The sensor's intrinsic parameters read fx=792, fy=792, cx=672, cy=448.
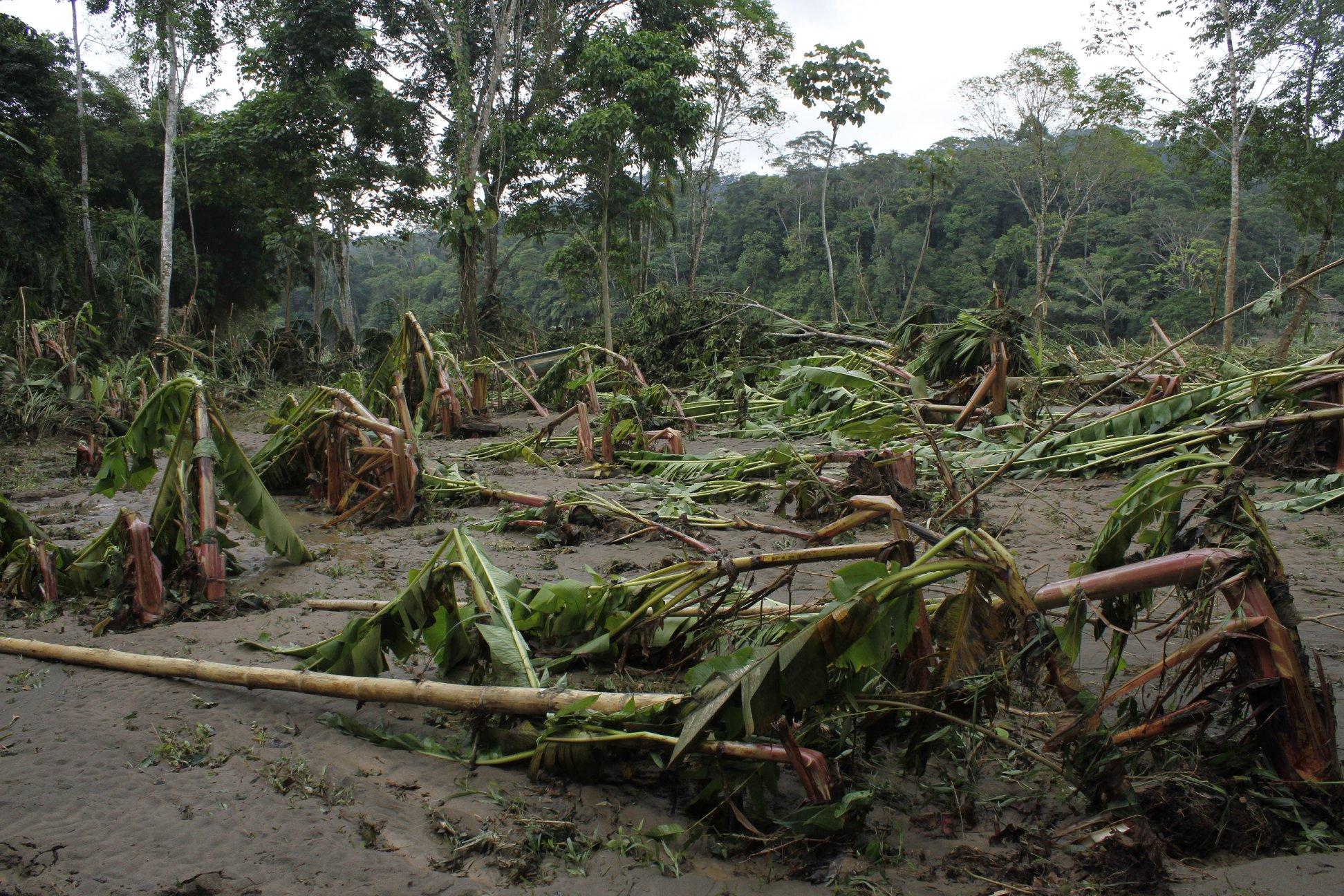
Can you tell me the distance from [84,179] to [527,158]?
1282 cm

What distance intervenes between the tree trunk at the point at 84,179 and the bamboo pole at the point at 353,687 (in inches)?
737

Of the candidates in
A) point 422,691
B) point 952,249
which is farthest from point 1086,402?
point 952,249

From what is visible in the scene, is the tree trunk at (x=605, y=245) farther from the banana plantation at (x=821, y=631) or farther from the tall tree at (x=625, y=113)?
the banana plantation at (x=821, y=631)

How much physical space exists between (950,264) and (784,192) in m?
9.07

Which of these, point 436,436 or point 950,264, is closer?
point 436,436

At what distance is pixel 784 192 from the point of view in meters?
39.1

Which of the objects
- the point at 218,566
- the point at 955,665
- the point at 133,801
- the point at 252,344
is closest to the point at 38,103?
the point at 252,344

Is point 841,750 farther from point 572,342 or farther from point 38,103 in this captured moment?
point 38,103

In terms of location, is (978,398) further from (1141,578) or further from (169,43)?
(169,43)

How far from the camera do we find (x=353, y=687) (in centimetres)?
216

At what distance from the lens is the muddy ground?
5.27 feet

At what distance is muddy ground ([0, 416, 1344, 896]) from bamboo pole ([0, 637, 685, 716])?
0.04 m

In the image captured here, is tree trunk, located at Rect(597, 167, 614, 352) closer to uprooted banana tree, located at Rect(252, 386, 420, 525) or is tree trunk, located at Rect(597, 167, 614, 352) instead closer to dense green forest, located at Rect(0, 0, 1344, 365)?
dense green forest, located at Rect(0, 0, 1344, 365)

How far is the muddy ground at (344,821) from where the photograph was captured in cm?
161
